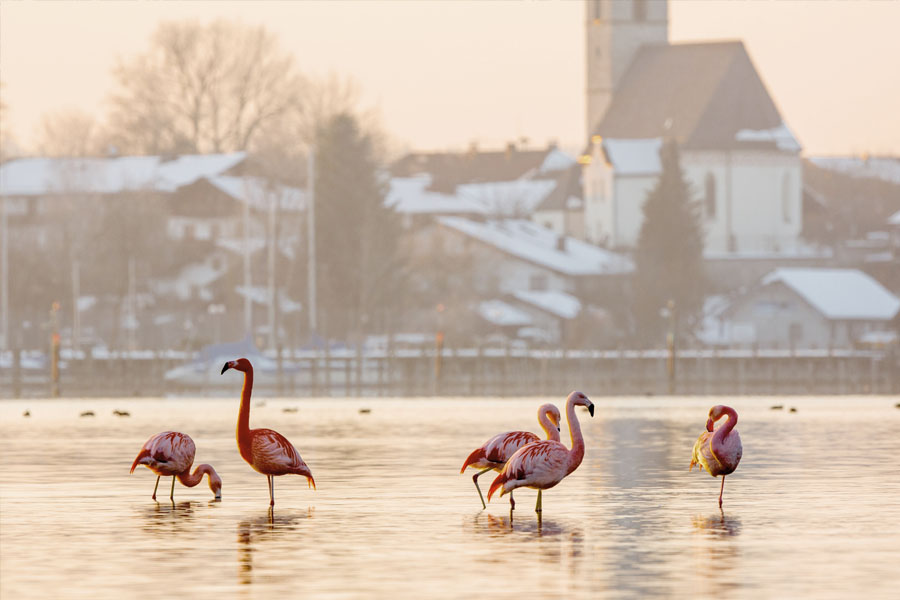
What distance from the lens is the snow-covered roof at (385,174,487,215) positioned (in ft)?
432

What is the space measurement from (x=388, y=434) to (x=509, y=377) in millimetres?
45671

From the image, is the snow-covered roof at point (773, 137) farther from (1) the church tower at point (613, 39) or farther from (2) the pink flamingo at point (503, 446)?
(2) the pink flamingo at point (503, 446)

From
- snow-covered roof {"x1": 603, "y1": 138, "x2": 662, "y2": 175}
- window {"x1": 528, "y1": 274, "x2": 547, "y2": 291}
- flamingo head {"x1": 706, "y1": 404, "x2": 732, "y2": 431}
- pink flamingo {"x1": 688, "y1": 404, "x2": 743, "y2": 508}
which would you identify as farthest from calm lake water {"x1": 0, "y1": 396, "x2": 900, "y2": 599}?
snow-covered roof {"x1": 603, "y1": 138, "x2": 662, "y2": 175}

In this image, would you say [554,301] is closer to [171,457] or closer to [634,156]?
[634,156]

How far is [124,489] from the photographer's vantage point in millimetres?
24016

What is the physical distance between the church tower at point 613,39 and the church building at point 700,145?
0.16 meters

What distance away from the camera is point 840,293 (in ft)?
369

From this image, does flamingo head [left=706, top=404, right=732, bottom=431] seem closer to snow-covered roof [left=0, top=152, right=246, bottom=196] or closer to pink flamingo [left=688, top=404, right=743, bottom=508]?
pink flamingo [left=688, top=404, right=743, bottom=508]

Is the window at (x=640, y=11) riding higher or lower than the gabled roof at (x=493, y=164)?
higher

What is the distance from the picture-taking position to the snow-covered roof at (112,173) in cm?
12181

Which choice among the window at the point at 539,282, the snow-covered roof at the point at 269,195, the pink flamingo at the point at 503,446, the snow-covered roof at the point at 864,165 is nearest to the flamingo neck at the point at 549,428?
the pink flamingo at the point at 503,446

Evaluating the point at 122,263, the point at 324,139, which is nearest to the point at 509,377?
the point at 324,139

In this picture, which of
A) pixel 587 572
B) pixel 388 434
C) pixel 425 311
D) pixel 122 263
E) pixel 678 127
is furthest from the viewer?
pixel 678 127

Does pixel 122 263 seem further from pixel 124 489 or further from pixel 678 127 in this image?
pixel 124 489
